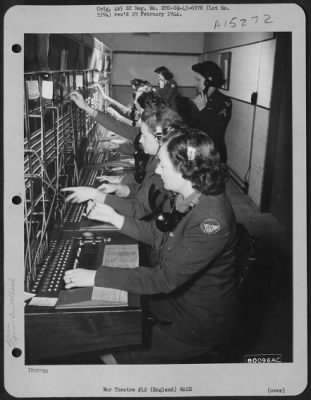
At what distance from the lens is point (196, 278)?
43.3 inches

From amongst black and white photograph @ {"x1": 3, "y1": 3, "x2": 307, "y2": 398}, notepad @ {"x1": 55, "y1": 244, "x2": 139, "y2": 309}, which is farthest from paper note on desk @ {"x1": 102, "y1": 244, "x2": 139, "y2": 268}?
notepad @ {"x1": 55, "y1": 244, "x2": 139, "y2": 309}

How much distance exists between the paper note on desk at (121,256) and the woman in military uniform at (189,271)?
0.10 metres

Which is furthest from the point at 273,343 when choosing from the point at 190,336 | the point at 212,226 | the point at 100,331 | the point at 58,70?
the point at 58,70

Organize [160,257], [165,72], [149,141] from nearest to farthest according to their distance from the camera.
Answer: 1. [160,257]
2. [165,72]
3. [149,141]

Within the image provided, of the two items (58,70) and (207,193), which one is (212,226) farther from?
(58,70)

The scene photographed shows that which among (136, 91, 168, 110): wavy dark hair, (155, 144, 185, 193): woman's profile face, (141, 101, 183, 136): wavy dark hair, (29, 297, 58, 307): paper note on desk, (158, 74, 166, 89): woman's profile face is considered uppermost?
(158, 74, 166, 89): woman's profile face

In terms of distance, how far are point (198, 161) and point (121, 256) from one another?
1.17 feet

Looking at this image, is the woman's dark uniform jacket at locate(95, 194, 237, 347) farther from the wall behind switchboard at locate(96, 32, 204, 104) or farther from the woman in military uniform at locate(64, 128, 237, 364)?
the wall behind switchboard at locate(96, 32, 204, 104)

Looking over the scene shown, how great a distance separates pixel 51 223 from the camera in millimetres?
1331

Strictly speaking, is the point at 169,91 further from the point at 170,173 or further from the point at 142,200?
the point at 170,173

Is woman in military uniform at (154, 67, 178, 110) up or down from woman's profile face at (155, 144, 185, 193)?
up

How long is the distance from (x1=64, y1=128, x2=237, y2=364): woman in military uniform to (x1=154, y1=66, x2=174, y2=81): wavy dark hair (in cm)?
43

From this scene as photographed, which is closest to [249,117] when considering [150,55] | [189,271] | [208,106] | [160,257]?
[208,106]

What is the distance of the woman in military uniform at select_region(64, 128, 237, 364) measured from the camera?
40.3 inches
